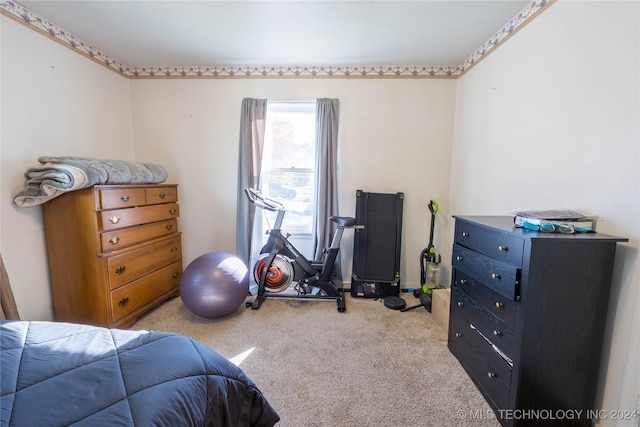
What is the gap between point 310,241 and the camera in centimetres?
291

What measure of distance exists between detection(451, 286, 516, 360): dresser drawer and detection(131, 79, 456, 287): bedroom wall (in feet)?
3.93

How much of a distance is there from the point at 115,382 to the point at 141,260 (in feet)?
5.55

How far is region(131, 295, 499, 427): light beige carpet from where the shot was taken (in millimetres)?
1325

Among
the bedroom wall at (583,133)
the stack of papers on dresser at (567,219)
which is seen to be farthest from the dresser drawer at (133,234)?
the bedroom wall at (583,133)

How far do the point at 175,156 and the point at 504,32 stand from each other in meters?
3.22

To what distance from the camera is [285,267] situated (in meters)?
2.45

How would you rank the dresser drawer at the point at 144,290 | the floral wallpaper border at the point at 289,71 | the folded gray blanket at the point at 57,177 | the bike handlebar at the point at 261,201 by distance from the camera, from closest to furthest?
the folded gray blanket at the point at 57,177, the dresser drawer at the point at 144,290, the bike handlebar at the point at 261,201, the floral wallpaper border at the point at 289,71

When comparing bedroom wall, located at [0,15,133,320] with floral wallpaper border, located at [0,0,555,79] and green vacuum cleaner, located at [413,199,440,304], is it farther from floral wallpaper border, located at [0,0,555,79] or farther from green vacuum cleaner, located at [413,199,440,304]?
green vacuum cleaner, located at [413,199,440,304]

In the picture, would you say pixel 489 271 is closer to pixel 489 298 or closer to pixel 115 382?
pixel 489 298

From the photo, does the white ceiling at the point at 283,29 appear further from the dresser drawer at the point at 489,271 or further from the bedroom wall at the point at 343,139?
the dresser drawer at the point at 489,271

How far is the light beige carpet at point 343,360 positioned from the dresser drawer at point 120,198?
1.00m

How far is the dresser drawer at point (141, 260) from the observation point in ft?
6.23

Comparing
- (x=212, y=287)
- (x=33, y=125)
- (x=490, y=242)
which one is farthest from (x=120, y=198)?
(x=490, y=242)

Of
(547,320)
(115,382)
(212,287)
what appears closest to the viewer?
(115,382)
